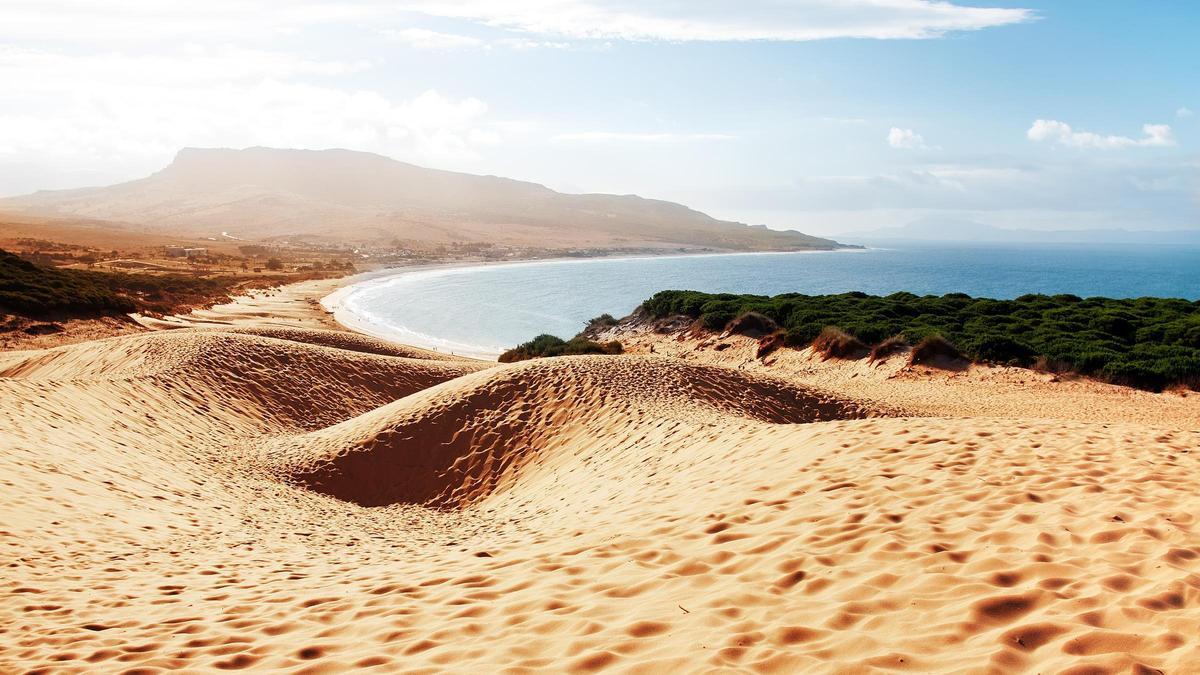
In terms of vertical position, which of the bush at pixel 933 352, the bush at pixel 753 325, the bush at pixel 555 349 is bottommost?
the bush at pixel 555 349

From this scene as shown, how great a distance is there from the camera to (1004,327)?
1209 inches

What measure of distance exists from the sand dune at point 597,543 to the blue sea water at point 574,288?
30.5 m

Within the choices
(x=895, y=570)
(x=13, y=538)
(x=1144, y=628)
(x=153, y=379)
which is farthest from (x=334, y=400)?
(x=1144, y=628)

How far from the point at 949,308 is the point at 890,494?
110 ft

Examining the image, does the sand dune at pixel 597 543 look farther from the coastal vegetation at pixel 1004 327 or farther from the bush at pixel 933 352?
the coastal vegetation at pixel 1004 327

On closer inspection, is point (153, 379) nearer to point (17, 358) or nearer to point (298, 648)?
point (17, 358)

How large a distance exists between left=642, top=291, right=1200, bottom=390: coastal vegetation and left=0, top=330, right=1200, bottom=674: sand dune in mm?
16669

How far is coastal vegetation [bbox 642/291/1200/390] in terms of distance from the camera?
24844 millimetres

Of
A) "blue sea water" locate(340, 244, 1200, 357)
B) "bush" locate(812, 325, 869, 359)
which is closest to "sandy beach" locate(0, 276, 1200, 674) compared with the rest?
"bush" locate(812, 325, 869, 359)

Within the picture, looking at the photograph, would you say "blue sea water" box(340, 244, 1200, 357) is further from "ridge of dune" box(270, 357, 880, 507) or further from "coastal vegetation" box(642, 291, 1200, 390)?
"ridge of dune" box(270, 357, 880, 507)

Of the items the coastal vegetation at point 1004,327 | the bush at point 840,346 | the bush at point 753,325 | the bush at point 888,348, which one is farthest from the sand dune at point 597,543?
the bush at point 753,325

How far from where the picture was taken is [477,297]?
76.3 m

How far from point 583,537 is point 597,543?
399mm

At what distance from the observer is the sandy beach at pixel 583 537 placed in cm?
420
